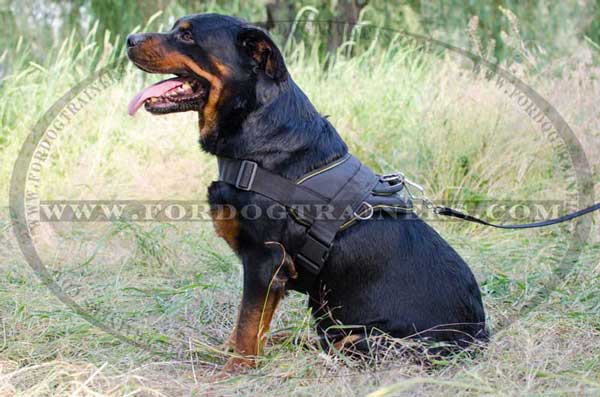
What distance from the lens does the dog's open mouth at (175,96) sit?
265 centimetres

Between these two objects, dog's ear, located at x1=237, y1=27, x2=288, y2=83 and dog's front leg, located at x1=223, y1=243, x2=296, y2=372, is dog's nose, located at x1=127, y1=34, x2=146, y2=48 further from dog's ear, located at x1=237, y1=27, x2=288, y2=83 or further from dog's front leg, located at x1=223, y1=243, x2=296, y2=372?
dog's front leg, located at x1=223, y1=243, x2=296, y2=372

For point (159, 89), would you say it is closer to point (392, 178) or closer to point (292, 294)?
point (392, 178)

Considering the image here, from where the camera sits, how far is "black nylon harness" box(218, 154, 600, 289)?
8.18 ft

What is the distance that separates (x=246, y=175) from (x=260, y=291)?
44cm

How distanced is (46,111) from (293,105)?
3710 mm

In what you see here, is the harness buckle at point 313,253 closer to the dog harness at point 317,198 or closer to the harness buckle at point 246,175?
the dog harness at point 317,198

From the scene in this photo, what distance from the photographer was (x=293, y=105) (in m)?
2.62

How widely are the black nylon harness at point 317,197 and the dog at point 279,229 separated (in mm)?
31

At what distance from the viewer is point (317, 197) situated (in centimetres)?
251

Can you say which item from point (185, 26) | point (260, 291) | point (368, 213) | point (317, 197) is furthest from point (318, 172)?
point (185, 26)

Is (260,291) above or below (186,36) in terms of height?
below

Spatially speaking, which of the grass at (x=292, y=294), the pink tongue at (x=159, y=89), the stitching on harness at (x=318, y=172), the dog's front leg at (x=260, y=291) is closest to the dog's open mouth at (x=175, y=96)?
the pink tongue at (x=159, y=89)

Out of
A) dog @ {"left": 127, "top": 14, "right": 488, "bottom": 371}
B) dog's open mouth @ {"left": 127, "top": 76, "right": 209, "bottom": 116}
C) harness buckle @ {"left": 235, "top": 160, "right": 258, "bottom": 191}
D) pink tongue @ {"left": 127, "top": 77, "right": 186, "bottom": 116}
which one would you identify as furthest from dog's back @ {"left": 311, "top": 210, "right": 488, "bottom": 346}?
pink tongue @ {"left": 127, "top": 77, "right": 186, "bottom": 116}

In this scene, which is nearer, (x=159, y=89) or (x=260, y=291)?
(x=260, y=291)
